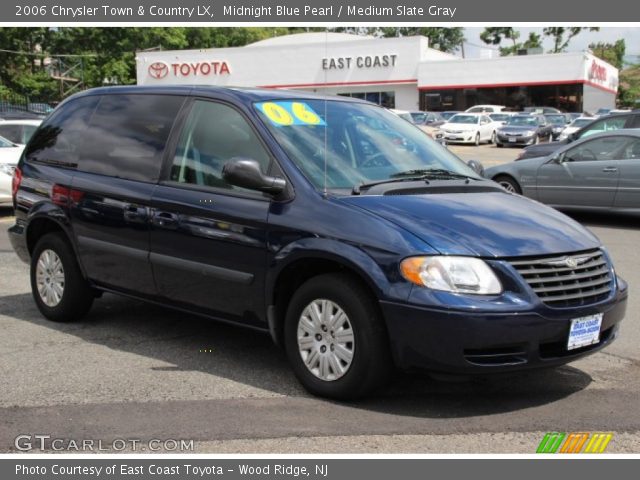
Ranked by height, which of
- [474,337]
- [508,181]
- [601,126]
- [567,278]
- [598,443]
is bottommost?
[598,443]

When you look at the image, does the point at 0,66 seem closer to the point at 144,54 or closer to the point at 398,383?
the point at 144,54

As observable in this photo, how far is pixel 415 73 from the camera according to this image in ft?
168

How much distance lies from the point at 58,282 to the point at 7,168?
8257mm

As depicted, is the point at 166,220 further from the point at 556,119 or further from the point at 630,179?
the point at 556,119

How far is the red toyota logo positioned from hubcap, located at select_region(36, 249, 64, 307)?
52.2m

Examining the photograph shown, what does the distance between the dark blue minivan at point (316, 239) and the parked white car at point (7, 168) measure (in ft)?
25.2

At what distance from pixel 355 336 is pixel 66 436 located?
1605 millimetres

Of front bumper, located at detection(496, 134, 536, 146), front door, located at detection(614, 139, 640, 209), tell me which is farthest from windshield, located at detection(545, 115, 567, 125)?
front door, located at detection(614, 139, 640, 209)

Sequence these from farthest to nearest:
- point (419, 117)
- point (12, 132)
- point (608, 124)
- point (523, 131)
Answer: point (419, 117) → point (523, 131) → point (608, 124) → point (12, 132)

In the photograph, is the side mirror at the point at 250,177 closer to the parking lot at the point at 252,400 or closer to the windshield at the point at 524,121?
the parking lot at the point at 252,400

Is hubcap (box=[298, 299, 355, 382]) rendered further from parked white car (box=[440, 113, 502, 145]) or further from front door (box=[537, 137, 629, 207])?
parked white car (box=[440, 113, 502, 145])

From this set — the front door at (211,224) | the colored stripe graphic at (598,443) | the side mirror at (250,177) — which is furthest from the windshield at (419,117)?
the colored stripe graphic at (598,443)

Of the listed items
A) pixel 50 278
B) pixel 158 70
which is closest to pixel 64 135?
pixel 50 278

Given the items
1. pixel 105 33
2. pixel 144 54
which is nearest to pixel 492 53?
pixel 144 54
